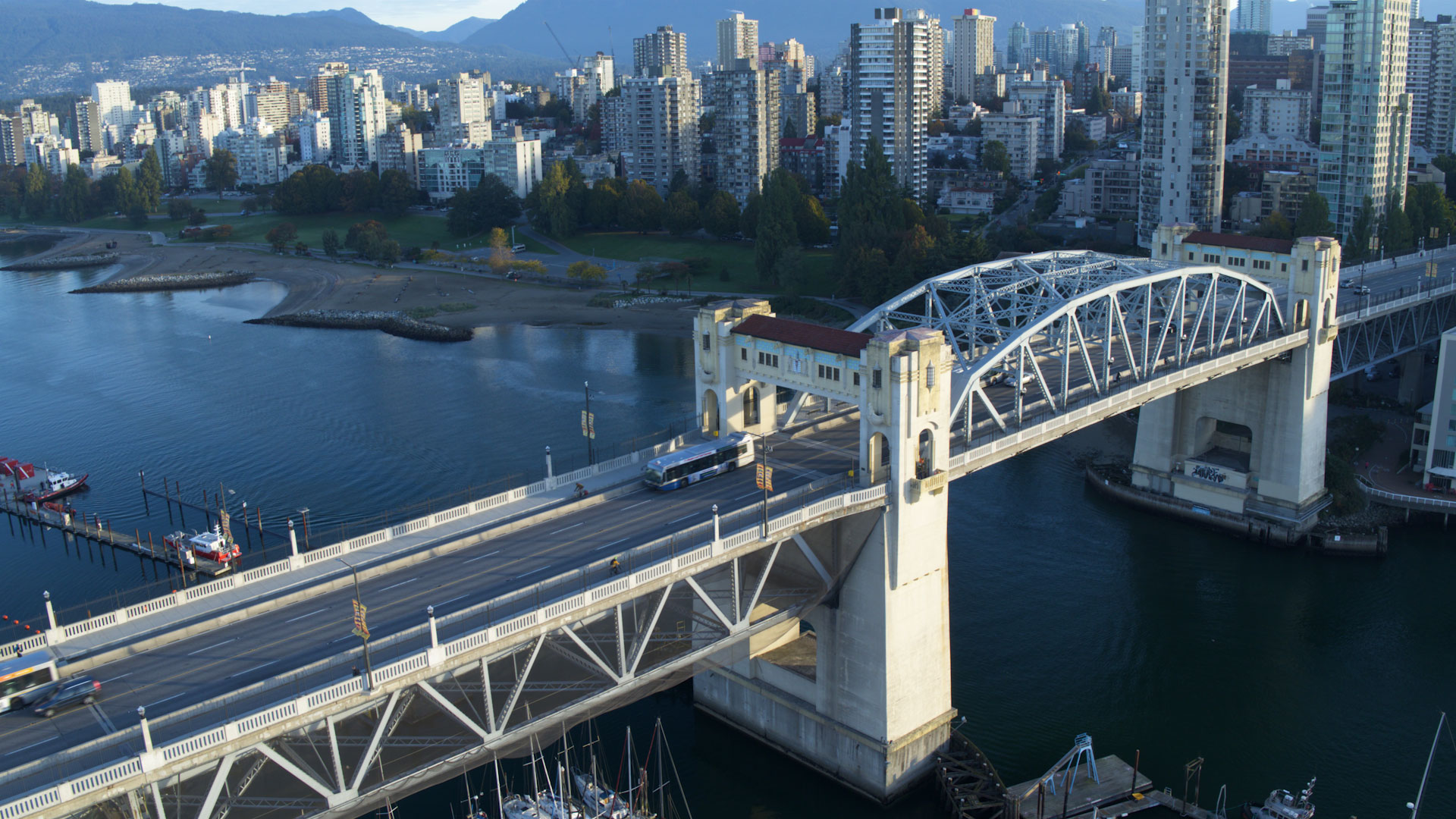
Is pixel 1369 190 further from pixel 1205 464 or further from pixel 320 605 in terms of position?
pixel 320 605

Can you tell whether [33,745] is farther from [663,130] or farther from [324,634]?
[663,130]

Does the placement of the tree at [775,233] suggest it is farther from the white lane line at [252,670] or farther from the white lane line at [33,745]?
the white lane line at [33,745]

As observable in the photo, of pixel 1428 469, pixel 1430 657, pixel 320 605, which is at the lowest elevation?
pixel 1430 657

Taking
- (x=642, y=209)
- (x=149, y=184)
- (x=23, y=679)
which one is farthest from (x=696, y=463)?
(x=149, y=184)

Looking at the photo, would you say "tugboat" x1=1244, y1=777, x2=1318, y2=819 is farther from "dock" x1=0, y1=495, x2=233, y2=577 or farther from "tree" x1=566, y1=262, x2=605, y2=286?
"tree" x1=566, y1=262, x2=605, y2=286

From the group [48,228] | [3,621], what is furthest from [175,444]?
[48,228]

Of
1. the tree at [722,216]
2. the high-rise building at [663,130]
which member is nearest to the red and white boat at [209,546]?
the tree at [722,216]
